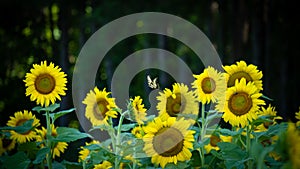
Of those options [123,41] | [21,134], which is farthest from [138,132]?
[123,41]

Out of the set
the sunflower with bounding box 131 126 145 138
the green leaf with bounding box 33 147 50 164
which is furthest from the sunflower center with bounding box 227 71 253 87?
the green leaf with bounding box 33 147 50 164

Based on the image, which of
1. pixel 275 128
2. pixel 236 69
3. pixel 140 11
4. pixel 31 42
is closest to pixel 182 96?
pixel 236 69

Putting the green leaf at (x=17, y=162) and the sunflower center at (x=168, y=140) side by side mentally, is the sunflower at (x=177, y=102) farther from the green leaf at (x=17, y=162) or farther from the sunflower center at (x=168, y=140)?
the green leaf at (x=17, y=162)

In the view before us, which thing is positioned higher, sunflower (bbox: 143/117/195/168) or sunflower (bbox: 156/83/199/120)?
sunflower (bbox: 156/83/199/120)

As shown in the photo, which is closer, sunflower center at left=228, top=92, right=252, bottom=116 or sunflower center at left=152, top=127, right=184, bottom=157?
sunflower center at left=152, top=127, right=184, bottom=157

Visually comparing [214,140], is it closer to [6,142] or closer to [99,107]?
[99,107]

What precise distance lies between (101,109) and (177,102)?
1.48ft

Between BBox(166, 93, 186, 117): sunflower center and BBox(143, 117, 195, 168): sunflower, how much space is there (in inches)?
16.3

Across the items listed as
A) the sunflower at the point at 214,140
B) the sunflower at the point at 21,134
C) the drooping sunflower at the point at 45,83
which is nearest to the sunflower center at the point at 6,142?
the sunflower at the point at 21,134

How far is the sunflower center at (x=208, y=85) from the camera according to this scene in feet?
11.7

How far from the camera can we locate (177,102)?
3.66 meters

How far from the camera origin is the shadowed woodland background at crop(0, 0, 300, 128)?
15.6m

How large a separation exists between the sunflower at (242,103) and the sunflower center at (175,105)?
308 millimetres

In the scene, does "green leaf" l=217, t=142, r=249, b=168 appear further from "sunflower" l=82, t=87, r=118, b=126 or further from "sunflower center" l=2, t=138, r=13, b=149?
"sunflower center" l=2, t=138, r=13, b=149
